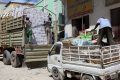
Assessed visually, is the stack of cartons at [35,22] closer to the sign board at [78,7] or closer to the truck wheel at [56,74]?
the sign board at [78,7]

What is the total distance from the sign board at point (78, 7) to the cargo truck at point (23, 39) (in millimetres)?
2284

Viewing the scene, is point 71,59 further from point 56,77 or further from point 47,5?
point 47,5

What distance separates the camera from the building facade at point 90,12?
1310 centimetres

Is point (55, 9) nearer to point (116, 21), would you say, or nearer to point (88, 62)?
point (116, 21)

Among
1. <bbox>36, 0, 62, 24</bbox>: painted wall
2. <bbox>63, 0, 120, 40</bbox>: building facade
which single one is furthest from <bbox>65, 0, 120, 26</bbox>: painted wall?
<bbox>36, 0, 62, 24</bbox>: painted wall

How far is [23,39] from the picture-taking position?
→ 13445mm

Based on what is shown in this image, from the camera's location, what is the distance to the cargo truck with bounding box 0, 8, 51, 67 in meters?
13.4

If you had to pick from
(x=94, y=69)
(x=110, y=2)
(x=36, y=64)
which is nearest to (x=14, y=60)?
(x=36, y=64)

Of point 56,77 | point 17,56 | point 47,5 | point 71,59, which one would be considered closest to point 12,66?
point 17,56

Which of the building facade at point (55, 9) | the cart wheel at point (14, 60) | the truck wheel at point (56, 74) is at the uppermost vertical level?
the building facade at point (55, 9)

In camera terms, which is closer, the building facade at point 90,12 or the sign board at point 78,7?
the building facade at point 90,12

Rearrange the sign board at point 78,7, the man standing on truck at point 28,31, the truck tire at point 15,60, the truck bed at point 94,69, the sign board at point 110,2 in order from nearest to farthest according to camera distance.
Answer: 1. the truck bed at point 94,69
2. the sign board at point 110,2
3. the man standing on truck at point 28,31
4. the truck tire at point 15,60
5. the sign board at point 78,7

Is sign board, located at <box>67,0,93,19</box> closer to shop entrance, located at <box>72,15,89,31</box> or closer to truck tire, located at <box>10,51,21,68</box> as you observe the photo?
shop entrance, located at <box>72,15,89,31</box>

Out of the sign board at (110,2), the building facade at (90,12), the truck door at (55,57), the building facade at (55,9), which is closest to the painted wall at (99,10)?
the building facade at (90,12)
